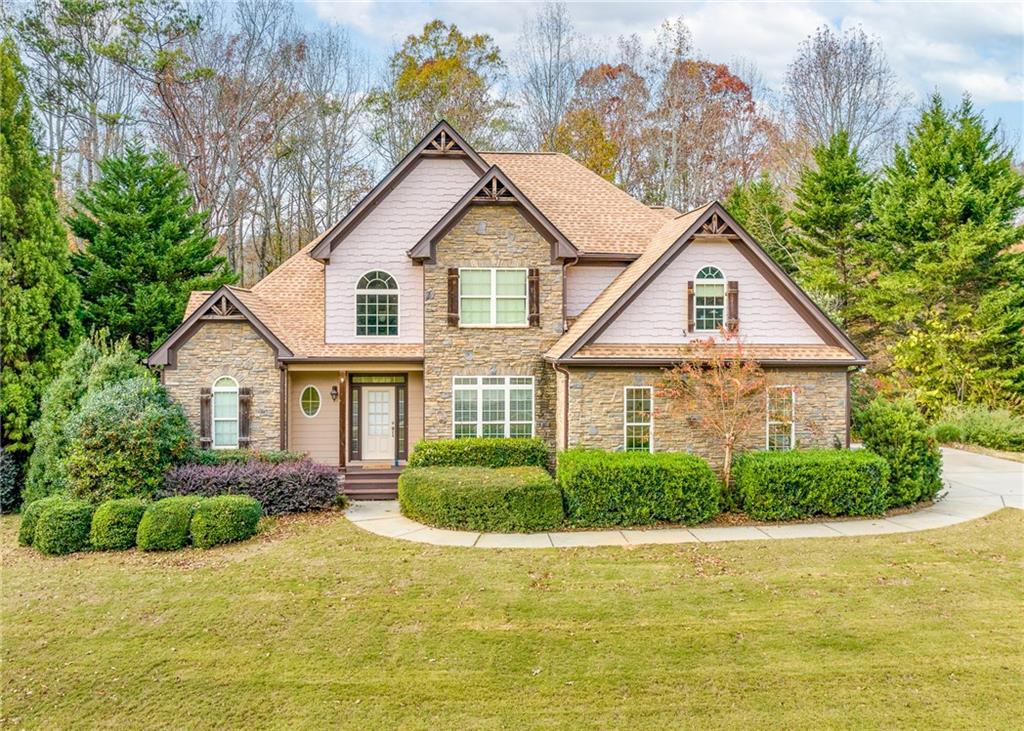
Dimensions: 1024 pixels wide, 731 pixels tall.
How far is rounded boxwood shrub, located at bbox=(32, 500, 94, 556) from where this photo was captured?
10617 mm

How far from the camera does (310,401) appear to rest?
657 inches

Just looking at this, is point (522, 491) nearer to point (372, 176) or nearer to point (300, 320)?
point (300, 320)

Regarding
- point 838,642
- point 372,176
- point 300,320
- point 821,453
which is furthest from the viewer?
point 372,176

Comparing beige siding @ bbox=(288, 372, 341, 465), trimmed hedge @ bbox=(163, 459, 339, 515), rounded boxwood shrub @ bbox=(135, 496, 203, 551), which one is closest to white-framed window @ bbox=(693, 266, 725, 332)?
trimmed hedge @ bbox=(163, 459, 339, 515)

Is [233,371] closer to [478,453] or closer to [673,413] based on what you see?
[478,453]

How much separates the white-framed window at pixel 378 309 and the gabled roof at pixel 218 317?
205 cm

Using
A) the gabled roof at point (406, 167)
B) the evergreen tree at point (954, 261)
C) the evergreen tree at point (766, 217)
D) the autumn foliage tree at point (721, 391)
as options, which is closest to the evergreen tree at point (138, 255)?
the gabled roof at point (406, 167)

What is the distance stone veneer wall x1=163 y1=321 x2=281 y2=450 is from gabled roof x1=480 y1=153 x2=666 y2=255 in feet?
27.5

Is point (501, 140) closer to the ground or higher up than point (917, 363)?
higher up

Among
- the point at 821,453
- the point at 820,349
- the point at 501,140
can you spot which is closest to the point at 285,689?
the point at 821,453

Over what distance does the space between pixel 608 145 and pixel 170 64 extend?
21.0 meters

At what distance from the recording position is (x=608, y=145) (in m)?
31.9

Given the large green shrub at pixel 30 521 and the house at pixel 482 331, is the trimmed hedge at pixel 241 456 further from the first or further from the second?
the large green shrub at pixel 30 521

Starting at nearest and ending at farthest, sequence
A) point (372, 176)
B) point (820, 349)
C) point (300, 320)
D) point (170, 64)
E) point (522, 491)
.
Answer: point (522, 491) → point (820, 349) → point (300, 320) → point (170, 64) → point (372, 176)
